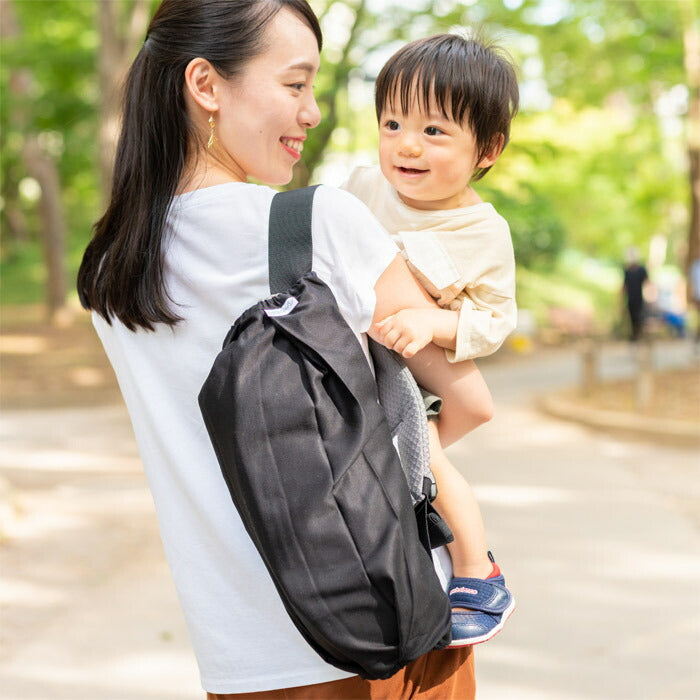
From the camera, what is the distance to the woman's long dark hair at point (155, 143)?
5.28 feet

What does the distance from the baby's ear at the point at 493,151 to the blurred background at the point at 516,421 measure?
0.97 feet

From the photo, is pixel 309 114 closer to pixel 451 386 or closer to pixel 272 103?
pixel 272 103

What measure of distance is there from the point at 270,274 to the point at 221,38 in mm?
390

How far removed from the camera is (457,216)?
1768mm

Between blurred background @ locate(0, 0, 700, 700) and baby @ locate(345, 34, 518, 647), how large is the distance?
310mm

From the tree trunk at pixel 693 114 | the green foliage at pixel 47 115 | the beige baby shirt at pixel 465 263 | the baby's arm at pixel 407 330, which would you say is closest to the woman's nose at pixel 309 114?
the beige baby shirt at pixel 465 263

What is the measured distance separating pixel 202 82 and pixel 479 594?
3.07 feet

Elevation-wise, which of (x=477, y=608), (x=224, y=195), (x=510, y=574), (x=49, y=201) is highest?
(x=224, y=195)

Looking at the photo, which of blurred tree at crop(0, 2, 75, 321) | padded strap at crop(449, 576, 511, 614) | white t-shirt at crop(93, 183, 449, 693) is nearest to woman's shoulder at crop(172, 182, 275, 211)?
white t-shirt at crop(93, 183, 449, 693)

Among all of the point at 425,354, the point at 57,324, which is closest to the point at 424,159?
the point at 425,354

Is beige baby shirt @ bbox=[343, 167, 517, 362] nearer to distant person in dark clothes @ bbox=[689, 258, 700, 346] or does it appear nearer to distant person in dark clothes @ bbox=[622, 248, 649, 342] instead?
distant person in dark clothes @ bbox=[689, 258, 700, 346]

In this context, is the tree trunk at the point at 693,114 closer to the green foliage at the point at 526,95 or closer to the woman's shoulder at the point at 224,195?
the green foliage at the point at 526,95

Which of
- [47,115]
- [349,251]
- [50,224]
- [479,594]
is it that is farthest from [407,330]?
[50,224]

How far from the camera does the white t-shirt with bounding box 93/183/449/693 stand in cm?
153
